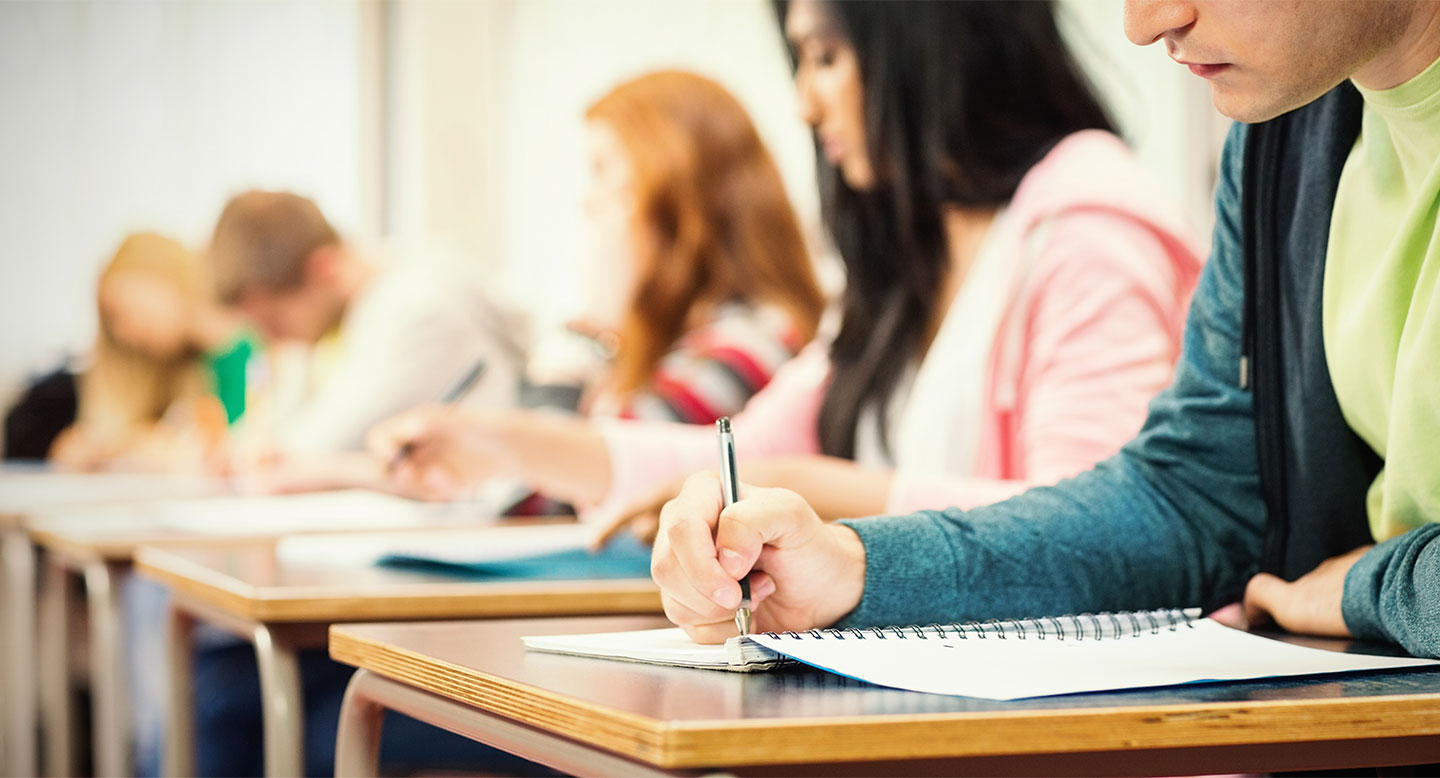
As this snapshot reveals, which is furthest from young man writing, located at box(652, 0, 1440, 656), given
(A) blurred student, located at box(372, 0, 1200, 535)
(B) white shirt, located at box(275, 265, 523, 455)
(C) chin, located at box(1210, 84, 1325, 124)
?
(B) white shirt, located at box(275, 265, 523, 455)

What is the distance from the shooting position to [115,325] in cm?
395

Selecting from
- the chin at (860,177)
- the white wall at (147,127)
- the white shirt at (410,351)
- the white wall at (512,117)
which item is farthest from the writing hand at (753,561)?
the white wall at (147,127)

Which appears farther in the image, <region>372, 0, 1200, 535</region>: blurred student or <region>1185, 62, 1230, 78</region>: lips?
<region>372, 0, 1200, 535</region>: blurred student

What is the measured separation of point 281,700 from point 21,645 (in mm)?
1356

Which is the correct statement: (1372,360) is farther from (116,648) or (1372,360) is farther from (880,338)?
(116,648)

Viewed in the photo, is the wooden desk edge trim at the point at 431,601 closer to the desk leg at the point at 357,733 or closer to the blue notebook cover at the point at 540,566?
the blue notebook cover at the point at 540,566

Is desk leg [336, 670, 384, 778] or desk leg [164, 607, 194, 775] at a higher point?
desk leg [336, 670, 384, 778]

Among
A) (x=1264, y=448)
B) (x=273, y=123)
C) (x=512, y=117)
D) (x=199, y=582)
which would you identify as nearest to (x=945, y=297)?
(x=1264, y=448)

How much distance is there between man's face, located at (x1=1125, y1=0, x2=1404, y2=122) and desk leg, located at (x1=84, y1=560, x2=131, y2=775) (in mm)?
1259

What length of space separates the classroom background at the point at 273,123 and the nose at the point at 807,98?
2.61 metres

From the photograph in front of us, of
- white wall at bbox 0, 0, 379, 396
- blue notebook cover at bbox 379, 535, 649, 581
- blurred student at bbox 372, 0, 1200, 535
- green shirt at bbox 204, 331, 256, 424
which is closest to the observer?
blue notebook cover at bbox 379, 535, 649, 581

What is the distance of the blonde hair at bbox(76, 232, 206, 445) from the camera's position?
3945 millimetres

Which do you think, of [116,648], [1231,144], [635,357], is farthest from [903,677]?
[635,357]

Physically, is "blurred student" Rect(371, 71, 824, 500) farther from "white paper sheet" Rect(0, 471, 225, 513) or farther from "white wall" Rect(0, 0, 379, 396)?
"white wall" Rect(0, 0, 379, 396)
